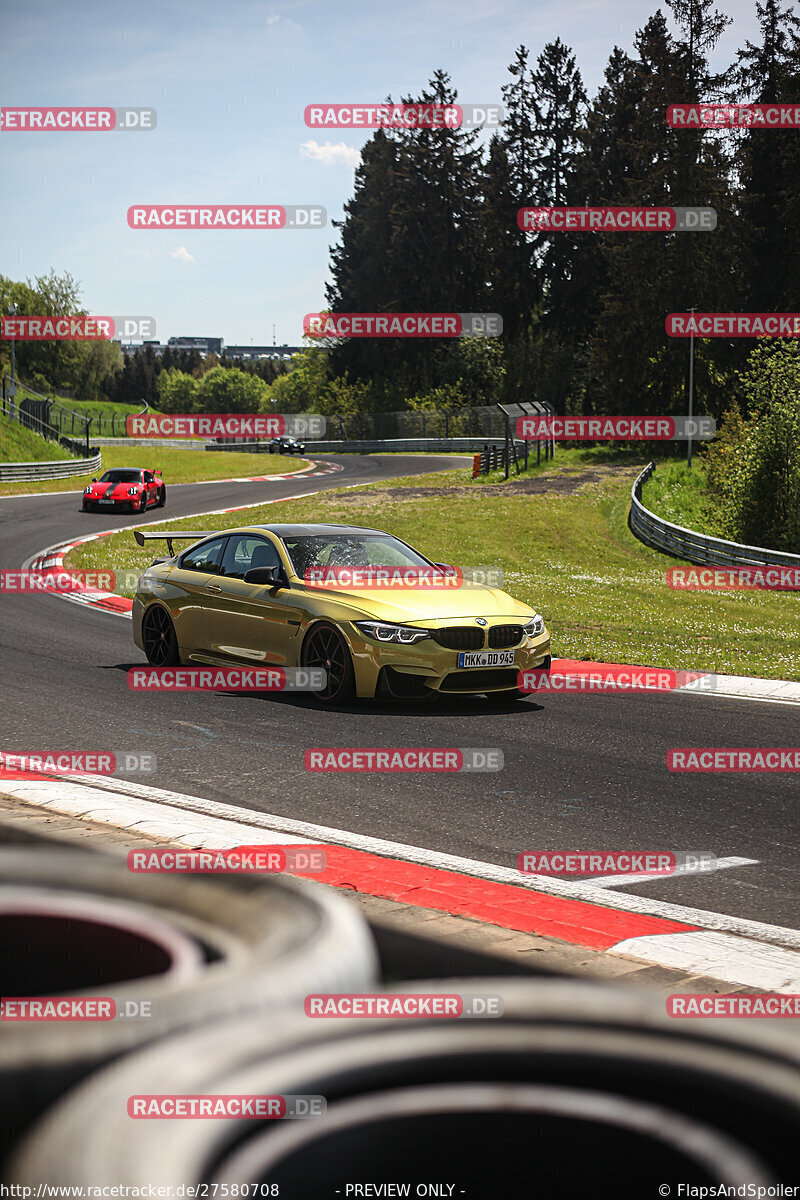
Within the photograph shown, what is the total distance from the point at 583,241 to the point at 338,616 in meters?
84.3

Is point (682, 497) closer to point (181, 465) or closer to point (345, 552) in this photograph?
point (181, 465)

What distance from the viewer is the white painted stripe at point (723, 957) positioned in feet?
14.1

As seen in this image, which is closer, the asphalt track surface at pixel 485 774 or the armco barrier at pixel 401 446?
the asphalt track surface at pixel 485 774

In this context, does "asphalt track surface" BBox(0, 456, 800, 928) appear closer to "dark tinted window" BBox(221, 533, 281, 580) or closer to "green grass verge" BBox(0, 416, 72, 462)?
"dark tinted window" BBox(221, 533, 281, 580)

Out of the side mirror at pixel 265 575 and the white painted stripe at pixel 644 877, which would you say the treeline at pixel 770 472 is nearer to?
the side mirror at pixel 265 575

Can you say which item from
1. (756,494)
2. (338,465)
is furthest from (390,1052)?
(338,465)

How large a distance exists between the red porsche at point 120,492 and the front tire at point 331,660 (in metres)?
26.1

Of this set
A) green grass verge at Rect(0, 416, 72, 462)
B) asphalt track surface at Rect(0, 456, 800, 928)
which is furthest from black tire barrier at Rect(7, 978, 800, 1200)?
green grass verge at Rect(0, 416, 72, 462)

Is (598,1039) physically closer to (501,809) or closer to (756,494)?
(501,809)

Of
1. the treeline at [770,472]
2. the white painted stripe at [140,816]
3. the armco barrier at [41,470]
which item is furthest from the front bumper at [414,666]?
the armco barrier at [41,470]

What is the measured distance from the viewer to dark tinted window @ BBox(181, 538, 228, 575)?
12.4 m

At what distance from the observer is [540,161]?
8919 cm

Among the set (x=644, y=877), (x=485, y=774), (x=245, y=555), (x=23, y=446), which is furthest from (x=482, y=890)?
(x=23, y=446)

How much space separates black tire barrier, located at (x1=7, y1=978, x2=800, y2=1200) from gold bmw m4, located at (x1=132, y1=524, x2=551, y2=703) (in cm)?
755
